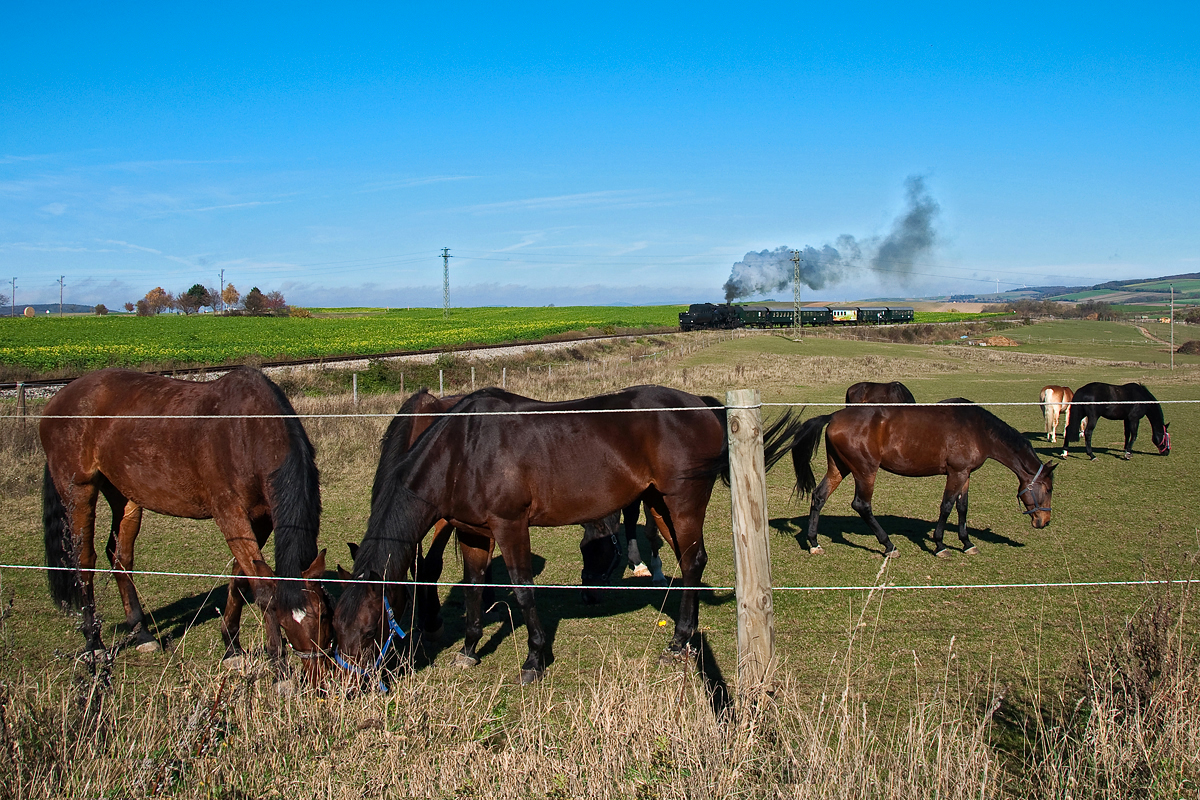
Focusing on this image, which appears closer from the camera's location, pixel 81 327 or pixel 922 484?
pixel 922 484

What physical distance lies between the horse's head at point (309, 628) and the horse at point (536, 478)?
51cm

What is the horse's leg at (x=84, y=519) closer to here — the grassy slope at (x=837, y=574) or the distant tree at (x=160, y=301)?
the grassy slope at (x=837, y=574)

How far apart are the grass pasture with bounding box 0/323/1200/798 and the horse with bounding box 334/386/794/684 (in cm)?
67

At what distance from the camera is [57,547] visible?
6258mm

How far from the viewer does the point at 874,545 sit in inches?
350

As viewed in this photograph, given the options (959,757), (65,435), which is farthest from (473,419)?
(959,757)

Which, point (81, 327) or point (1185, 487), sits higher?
point (81, 327)

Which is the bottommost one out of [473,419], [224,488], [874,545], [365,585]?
[874,545]

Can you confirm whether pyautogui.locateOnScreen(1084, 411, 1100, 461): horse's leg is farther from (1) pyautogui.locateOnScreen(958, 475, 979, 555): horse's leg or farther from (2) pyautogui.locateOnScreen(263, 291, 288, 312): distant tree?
(2) pyautogui.locateOnScreen(263, 291, 288, 312): distant tree

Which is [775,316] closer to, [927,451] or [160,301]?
[927,451]

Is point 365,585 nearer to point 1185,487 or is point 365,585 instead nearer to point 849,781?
point 849,781

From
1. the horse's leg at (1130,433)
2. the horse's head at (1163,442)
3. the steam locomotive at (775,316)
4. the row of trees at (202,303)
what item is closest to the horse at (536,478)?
the horse's leg at (1130,433)

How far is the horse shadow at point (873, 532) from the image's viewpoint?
29.2ft

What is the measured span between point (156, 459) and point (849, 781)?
204 inches
